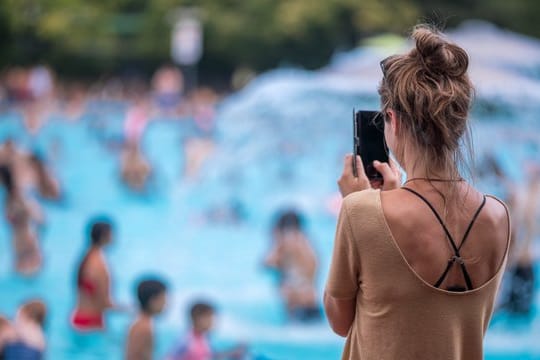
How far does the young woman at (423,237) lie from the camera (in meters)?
1.27

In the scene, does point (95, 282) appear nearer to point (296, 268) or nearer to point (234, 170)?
point (296, 268)

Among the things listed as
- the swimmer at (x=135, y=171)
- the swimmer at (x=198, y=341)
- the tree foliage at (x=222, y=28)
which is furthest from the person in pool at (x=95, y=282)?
the tree foliage at (x=222, y=28)

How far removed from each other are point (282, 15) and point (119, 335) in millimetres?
17787

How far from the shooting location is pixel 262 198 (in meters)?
12.2

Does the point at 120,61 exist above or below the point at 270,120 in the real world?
above

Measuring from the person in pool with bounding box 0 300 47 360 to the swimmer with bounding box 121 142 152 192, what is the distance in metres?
7.64

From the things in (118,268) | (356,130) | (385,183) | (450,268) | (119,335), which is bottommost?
(450,268)

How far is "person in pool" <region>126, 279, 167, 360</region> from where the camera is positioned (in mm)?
4414

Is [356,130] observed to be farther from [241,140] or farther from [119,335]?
[241,140]

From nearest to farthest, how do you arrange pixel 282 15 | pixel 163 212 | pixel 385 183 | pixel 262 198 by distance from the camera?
pixel 385 183, pixel 163 212, pixel 262 198, pixel 282 15

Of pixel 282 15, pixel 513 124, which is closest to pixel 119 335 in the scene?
pixel 513 124

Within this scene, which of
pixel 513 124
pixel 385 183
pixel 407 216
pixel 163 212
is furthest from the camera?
pixel 163 212

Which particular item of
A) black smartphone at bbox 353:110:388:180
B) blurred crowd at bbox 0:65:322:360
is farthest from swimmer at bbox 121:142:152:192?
black smartphone at bbox 353:110:388:180

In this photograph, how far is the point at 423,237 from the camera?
4.17 feet
